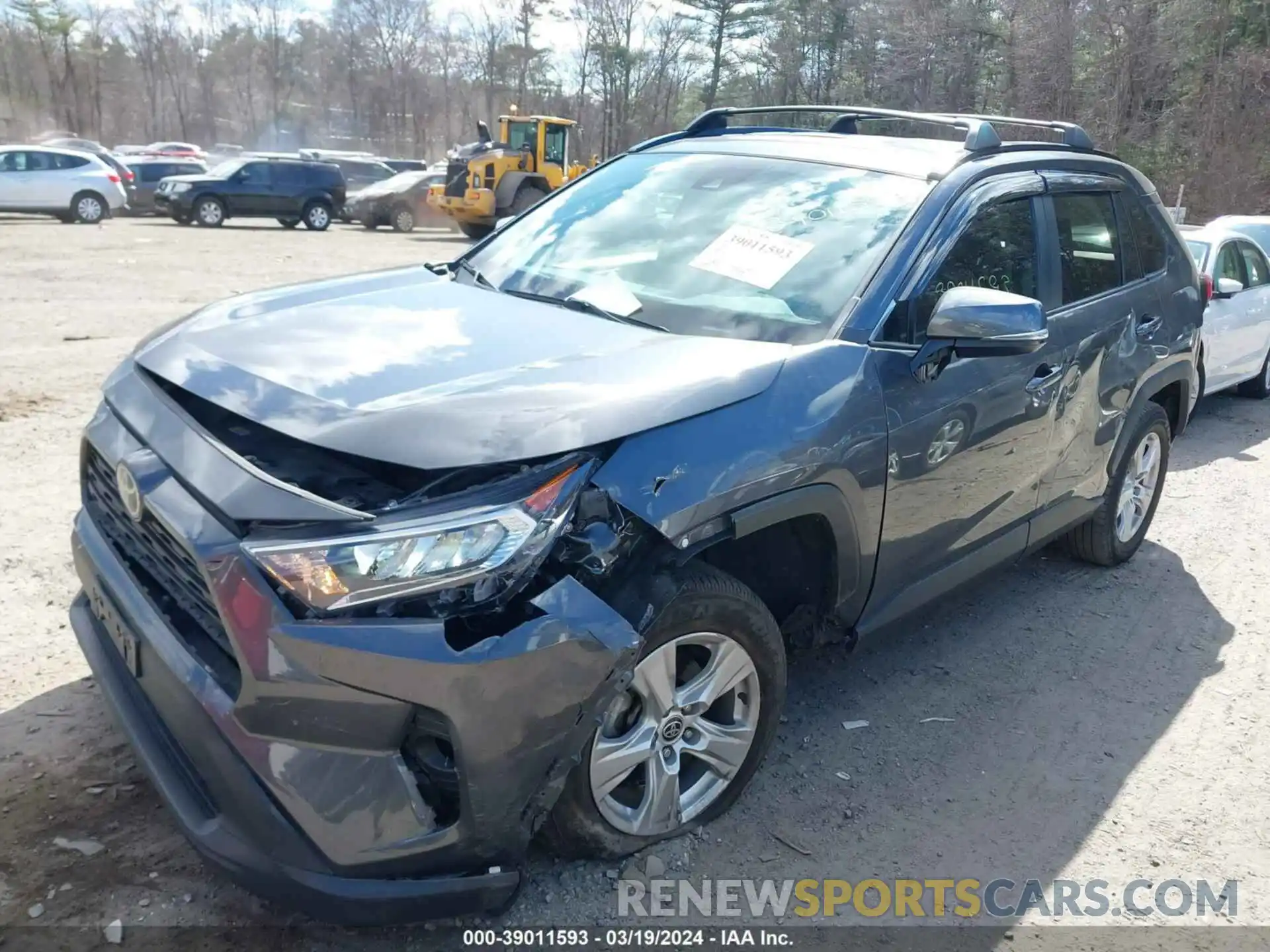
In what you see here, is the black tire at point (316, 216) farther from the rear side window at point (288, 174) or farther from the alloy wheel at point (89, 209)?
the alloy wheel at point (89, 209)

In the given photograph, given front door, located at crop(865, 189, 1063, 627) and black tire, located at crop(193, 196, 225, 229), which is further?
black tire, located at crop(193, 196, 225, 229)

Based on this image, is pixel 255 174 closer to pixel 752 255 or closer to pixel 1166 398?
pixel 1166 398

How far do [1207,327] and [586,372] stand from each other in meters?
7.13

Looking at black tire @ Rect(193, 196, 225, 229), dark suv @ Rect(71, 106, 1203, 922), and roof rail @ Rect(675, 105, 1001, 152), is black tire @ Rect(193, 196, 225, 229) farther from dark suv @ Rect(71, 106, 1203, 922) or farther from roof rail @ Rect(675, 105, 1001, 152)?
dark suv @ Rect(71, 106, 1203, 922)

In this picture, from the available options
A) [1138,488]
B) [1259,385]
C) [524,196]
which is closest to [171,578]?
[1138,488]

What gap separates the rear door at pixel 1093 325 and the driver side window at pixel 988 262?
0.18 meters

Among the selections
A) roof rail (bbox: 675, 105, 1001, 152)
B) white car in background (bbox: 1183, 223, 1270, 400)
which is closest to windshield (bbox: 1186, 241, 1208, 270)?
white car in background (bbox: 1183, 223, 1270, 400)

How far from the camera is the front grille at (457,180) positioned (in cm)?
2405

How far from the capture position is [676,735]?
277cm

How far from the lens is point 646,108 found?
52344mm

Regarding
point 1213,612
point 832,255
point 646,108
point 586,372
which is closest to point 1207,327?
point 1213,612

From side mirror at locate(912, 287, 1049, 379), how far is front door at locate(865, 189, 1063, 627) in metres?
0.07

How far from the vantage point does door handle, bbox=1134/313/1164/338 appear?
4.55 metres

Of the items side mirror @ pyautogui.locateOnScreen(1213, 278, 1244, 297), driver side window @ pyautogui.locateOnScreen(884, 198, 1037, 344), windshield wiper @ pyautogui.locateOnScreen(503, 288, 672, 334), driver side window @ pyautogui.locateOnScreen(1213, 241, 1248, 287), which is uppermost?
driver side window @ pyautogui.locateOnScreen(884, 198, 1037, 344)
